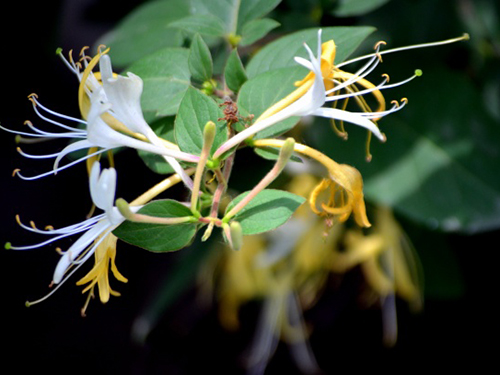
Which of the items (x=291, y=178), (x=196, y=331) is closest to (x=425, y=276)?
(x=291, y=178)

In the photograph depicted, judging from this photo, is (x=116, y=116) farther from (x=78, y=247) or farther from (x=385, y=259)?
(x=385, y=259)

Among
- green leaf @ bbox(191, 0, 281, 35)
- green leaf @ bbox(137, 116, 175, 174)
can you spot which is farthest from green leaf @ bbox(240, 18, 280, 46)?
green leaf @ bbox(137, 116, 175, 174)

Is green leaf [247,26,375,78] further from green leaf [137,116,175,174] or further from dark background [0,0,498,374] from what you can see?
Result: dark background [0,0,498,374]

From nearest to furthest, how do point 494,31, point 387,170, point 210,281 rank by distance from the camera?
1. point 387,170
2. point 494,31
3. point 210,281

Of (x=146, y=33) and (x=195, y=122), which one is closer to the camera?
(x=195, y=122)

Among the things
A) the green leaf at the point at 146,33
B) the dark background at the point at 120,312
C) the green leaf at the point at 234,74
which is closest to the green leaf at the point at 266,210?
the green leaf at the point at 234,74

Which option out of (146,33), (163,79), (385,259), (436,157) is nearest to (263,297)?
(385,259)

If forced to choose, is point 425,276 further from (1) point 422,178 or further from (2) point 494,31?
(2) point 494,31
